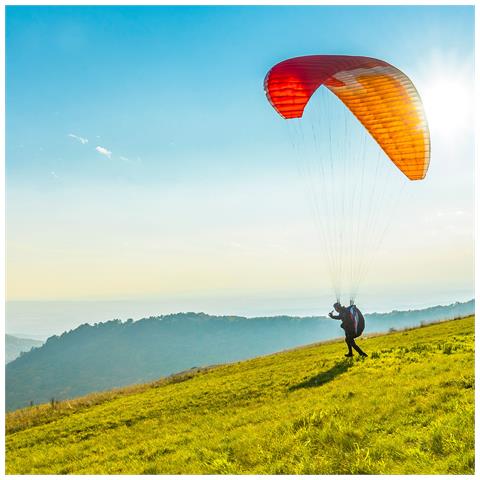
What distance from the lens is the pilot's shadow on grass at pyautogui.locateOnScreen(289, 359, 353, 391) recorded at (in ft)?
54.9

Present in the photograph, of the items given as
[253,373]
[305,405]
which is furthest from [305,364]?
[305,405]

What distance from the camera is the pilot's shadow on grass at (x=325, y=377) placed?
54.9 feet

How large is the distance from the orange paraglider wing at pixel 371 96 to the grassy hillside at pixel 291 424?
6.65m

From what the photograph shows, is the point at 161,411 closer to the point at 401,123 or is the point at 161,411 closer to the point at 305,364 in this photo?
the point at 305,364

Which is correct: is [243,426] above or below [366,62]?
below

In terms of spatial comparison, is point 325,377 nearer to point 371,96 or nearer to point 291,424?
point 291,424

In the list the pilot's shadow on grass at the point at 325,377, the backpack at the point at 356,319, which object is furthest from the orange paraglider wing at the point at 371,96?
the pilot's shadow on grass at the point at 325,377

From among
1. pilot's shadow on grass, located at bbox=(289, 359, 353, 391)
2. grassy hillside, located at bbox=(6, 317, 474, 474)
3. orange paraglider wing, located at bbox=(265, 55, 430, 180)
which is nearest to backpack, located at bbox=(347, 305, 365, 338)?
grassy hillside, located at bbox=(6, 317, 474, 474)

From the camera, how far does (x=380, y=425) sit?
10.9 meters

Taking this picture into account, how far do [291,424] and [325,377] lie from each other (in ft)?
18.0

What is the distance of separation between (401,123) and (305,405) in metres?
8.74

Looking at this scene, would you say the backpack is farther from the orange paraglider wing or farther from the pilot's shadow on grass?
the orange paraglider wing

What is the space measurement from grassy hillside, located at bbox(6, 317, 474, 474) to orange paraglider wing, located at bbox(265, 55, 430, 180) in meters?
6.65

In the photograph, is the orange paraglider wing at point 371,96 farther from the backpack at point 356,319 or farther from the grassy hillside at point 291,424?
the grassy hillside at point 291,424
